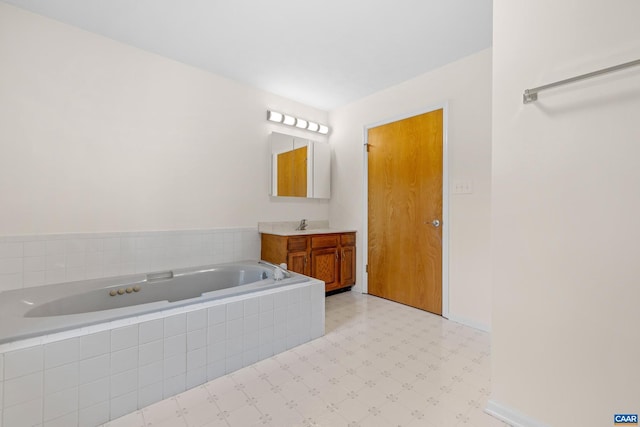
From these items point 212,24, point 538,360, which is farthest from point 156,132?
point 538,360

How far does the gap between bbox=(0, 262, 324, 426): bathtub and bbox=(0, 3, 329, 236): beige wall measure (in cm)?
56

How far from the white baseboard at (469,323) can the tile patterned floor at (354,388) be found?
0.18ft

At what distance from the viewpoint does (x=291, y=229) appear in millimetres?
3154

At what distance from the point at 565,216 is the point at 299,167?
253 centimetres

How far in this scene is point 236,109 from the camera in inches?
109

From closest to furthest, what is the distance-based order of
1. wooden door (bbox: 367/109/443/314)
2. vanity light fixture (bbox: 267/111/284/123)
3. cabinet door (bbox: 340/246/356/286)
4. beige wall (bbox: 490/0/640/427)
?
beige wall (bbox: 490/0/640/427)
wooden door (bbox: 367/109/443/314)
vanity light fixture (bbox: 267/111/284/123)
cabinet door (bbox: 340/246/356/286)

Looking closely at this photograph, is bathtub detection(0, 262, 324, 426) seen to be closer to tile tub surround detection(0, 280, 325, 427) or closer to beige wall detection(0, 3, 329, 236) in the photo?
tile tub surround detection(0, 280, 325, 427)

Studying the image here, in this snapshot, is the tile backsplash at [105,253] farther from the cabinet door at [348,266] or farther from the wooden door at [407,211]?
the wooden door at [407,211]

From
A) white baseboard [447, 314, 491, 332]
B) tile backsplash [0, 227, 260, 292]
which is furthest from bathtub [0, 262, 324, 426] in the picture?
white baseboard [447, 314, 491, 332]

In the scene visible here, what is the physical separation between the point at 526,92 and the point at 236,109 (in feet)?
8.01

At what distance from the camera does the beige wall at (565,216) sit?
975mm

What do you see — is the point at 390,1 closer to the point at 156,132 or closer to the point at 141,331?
the point at 156,132

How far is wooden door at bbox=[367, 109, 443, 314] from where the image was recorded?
2.50 meters

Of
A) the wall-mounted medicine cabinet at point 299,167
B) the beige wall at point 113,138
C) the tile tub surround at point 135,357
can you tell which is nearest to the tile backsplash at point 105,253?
the beige wall at point 113,138
